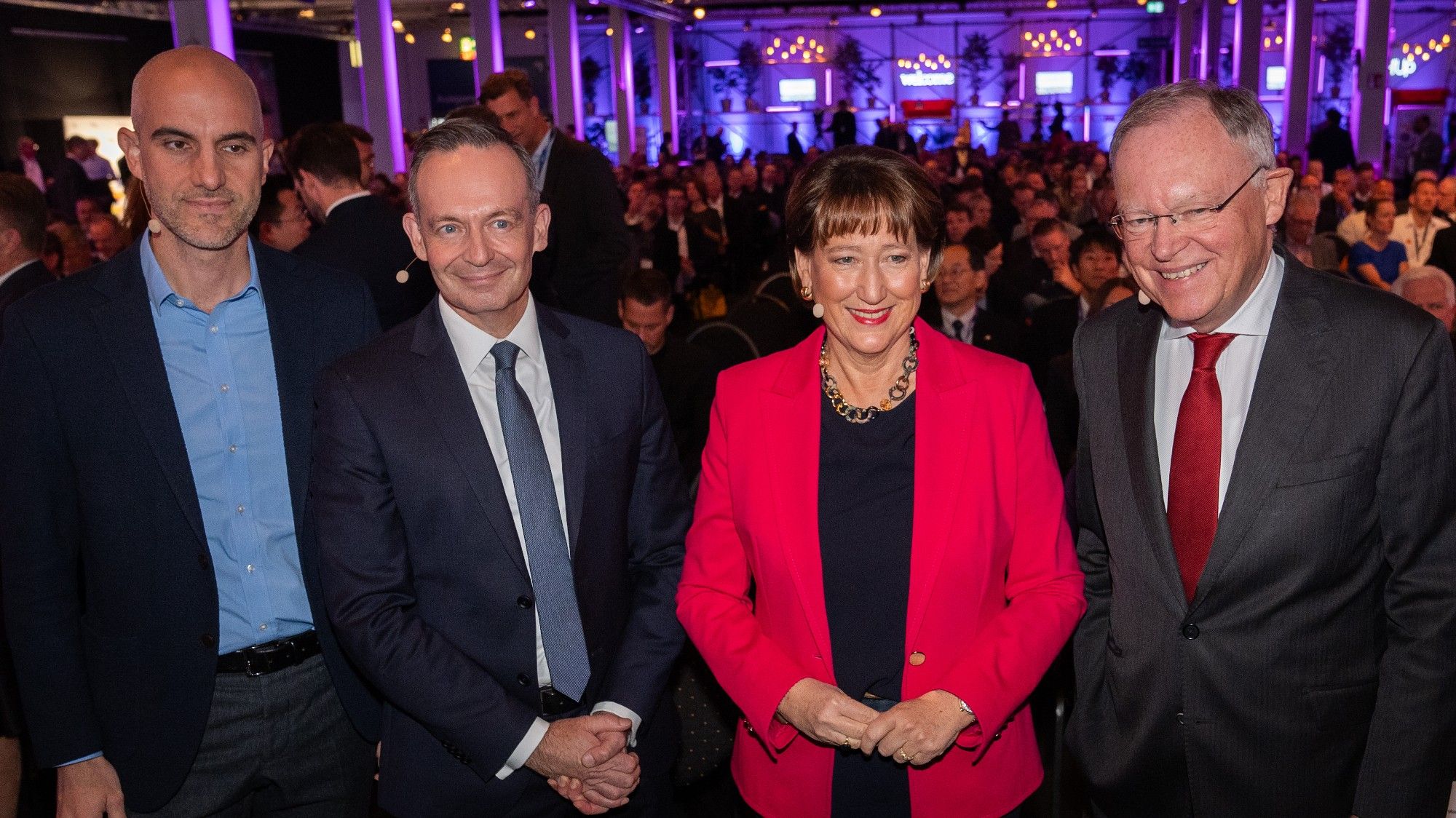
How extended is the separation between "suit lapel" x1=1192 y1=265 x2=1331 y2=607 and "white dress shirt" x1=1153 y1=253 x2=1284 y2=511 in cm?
3

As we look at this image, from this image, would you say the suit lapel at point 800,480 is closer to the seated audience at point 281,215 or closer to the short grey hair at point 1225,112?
the short grey hair at point 1225,112

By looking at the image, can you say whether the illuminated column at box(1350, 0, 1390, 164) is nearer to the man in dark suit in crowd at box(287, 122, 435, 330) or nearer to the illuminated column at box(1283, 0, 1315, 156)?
the illuminated column at box(1283, 0, 1315, 156)

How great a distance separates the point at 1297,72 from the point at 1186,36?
23.4 feet

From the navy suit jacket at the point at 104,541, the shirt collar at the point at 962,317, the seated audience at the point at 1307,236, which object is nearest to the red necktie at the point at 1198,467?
the navy suit jacket at the point at 104,541

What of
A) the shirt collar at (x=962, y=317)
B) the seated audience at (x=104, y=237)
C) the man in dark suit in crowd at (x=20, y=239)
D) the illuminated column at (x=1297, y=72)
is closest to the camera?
the man in dark suit in crowd at (x=20, y=239)

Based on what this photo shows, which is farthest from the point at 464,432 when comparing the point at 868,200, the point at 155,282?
the point at 868,200

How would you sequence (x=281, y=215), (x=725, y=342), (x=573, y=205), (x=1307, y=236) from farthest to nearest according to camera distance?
(x=1307, y=236) → (x=281, y=215) → (x=573, y=205) → (x=725, y=342)

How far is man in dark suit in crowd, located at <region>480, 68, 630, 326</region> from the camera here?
17.0ft

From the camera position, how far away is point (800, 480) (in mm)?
2051

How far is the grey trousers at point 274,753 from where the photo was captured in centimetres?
213

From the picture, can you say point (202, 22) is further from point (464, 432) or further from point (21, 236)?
point (464, 432)

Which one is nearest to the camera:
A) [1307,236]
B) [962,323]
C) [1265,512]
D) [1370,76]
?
[1265,512]

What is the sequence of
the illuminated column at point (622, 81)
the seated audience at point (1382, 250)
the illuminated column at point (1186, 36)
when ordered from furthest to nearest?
the illuminated column at point (1186, 36), the illuminated column at point (622, 81), the seated audience at point (1382, 250)

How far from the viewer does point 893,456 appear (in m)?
2.05
